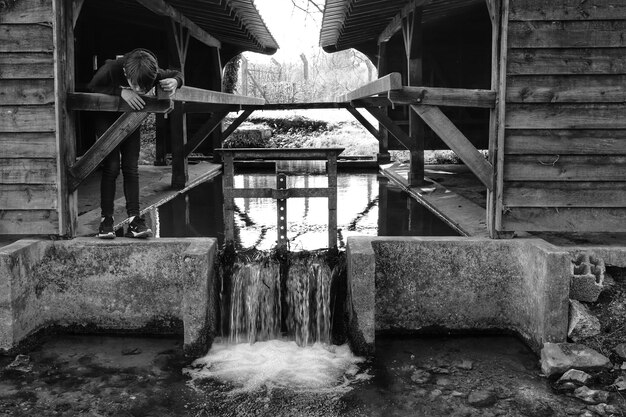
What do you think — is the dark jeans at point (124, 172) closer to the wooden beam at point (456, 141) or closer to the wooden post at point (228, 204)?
the wooden post at point (228, 204)

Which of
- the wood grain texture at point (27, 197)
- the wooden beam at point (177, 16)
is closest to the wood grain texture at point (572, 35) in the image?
the wood grain texture at point (27, 197)

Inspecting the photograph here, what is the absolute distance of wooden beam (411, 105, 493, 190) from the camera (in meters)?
5.98

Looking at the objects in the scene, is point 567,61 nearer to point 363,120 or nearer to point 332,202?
point 332,202

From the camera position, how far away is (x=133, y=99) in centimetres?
573

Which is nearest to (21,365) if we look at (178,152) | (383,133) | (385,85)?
(385,85)

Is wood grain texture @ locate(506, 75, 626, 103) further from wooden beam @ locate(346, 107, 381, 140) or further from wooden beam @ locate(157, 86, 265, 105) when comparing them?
wooden beam @ locate(346, 107, 381, 140)

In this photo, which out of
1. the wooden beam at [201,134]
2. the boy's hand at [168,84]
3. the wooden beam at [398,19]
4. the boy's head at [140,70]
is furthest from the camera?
the wooden beam at [201,134]

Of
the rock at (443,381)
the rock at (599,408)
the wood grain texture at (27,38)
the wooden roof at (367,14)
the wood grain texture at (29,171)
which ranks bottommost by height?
the rock at (599,408)

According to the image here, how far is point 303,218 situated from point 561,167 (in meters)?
3.48

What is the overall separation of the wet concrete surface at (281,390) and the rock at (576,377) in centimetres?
13

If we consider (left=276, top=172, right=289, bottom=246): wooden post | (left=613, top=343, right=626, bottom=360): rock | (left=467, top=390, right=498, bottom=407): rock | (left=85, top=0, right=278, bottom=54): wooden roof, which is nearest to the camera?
(left=467, top=390, right=498, bottom=407): rock

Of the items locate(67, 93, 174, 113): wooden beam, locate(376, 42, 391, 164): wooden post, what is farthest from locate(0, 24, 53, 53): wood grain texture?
locate(376, 42, 391, 164): wooden post

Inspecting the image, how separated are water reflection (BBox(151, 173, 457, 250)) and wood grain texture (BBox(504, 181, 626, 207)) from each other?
3.93 ft

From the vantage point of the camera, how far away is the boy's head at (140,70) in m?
5.52
